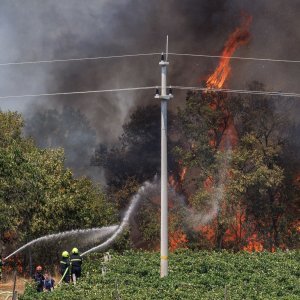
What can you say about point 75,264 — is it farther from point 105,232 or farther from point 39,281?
point 105,232

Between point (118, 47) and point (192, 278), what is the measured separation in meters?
86.3

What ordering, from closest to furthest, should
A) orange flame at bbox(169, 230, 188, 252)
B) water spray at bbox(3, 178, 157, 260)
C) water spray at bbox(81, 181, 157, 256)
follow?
water spray at bbox(3, 178, 157, 260) → water spray at bbox(81, 181, 157, 256) → orange flame at bbox(169, 230, 188, 252)

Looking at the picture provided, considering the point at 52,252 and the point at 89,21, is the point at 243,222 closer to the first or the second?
the point at 52,252

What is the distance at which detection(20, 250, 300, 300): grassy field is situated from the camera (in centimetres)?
3581

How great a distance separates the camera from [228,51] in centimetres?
11231

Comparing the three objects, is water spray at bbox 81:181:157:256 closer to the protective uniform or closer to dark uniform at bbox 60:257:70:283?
dark uniform at bbox 60:257:70:283

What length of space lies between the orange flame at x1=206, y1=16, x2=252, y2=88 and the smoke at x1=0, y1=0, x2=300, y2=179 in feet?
3.27

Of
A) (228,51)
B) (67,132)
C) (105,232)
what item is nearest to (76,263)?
(105,232)

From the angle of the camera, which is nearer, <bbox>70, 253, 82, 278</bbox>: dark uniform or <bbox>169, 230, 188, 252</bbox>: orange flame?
<bbox>70, 253, 82, 278</bbox>: dark uniform

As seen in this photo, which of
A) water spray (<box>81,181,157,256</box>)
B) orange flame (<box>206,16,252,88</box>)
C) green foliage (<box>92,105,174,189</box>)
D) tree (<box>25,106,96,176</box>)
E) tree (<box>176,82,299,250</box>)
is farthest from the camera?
tree (<box>25,106,96,176</box>)

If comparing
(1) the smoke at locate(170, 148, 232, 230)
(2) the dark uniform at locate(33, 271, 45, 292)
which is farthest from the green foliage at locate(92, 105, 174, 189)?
(2) the dark uniform at locate(33, 271, 45, 292)

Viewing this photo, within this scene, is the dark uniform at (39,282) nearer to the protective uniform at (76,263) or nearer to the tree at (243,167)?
the protective uniform at (76,263)

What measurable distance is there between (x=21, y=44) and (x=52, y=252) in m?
70.3

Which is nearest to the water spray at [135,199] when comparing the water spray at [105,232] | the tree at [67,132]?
the water spray at [105,232]
